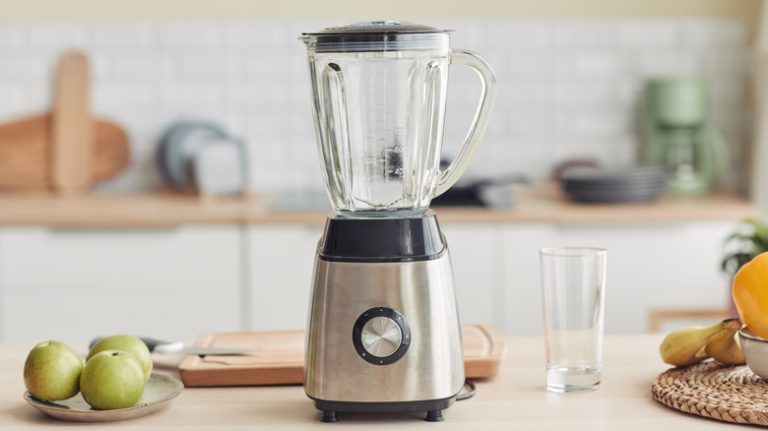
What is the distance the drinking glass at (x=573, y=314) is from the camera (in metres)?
1.46

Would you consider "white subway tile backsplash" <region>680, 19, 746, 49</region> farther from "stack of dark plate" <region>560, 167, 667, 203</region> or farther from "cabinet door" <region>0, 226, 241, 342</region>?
"cabinet door" <region>0, 226, 241, 342</region>

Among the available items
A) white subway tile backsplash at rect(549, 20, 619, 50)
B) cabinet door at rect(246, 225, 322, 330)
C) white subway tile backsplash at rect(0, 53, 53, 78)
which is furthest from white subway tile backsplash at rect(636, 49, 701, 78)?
white subway tile backsplash at rect(0, 53, 53, 78)

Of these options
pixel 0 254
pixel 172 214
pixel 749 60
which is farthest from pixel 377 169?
pixel 749 60

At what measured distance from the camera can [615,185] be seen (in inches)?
134

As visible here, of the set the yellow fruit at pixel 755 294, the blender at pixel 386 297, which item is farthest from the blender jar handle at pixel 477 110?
the yellow fruit at pixel 755 294

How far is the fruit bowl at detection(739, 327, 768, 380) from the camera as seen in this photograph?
147 centimetres

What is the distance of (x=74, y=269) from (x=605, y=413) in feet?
7.35

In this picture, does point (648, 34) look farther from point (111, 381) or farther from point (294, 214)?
point (111, 381)

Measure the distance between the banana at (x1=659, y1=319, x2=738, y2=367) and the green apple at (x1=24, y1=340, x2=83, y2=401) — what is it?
80 centimetres

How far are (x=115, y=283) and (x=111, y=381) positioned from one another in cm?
199

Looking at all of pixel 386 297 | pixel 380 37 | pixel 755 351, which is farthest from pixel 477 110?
pixel 755 351

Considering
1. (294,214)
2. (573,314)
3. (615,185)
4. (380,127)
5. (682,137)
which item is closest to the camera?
(573,314)

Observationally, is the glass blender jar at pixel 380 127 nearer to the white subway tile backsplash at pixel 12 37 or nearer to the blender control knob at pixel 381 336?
the blender control knob at pixel 381 336

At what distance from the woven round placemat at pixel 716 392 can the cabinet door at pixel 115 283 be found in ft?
6.40
